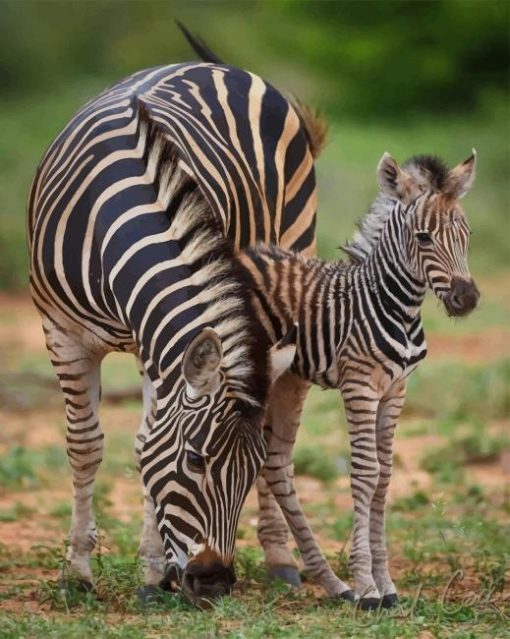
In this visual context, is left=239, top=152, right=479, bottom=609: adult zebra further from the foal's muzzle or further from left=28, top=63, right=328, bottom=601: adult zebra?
left=28, top=63, right=328, bottom=601: adult zebra

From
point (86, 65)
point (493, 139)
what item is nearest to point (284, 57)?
point (86, 65)

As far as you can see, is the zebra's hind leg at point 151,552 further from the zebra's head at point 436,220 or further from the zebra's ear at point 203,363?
the zebra's head at point 436,220

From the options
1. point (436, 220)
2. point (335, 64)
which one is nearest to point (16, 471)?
point (436, 220)

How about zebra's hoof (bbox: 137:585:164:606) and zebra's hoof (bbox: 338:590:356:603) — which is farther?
zebra's hoof (bbox: 338:590:356:603)

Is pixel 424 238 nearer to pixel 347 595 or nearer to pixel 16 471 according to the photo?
pixel 347 595

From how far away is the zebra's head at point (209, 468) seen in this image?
5453 mm

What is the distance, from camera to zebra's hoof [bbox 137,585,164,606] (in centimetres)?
603

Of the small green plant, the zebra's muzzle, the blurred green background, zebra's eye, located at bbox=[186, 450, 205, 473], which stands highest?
the blurred green background

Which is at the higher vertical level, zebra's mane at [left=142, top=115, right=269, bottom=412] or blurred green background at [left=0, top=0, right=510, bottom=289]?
blurred green background at [left=0, top=0, right=510, bottom=289]

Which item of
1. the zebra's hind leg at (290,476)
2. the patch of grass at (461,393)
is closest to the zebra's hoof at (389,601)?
the zebra's hind leg at (290,476)

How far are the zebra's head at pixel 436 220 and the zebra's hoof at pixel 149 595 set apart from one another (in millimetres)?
1674

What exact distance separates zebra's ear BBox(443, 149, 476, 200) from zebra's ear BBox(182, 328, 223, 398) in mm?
1352

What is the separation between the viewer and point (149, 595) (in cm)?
617

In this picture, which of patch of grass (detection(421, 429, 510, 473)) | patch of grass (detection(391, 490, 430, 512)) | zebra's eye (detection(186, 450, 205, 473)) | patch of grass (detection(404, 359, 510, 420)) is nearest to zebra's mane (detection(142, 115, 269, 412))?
zebra's eye (detection(186, 450, 205, 473))
